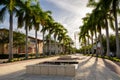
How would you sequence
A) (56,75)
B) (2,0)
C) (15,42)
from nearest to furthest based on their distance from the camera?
(56,75), (2,0), (15,42)

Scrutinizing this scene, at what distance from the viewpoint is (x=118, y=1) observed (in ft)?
96.5

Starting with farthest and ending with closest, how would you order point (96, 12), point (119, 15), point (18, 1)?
point (96, 12)
point (119, 15)
point (18, 1)

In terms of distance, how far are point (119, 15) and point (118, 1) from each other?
6.47 meters

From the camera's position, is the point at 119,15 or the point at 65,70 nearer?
the point at 65,70

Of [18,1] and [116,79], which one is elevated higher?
[18,1]

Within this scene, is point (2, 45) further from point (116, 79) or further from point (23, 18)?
point (116, 79)

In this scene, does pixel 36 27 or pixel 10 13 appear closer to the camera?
pixel 10 13

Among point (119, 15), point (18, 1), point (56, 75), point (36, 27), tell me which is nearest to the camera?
point (56, 75)

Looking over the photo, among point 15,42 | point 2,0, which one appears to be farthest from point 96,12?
point 15,42

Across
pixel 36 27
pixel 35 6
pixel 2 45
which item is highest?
pixel 35 6

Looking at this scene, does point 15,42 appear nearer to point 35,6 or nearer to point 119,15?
point 35,6

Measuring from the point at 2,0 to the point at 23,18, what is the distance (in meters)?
8.03

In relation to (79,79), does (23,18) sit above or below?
above

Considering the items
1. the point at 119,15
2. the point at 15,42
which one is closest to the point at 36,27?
the point at 15,42
